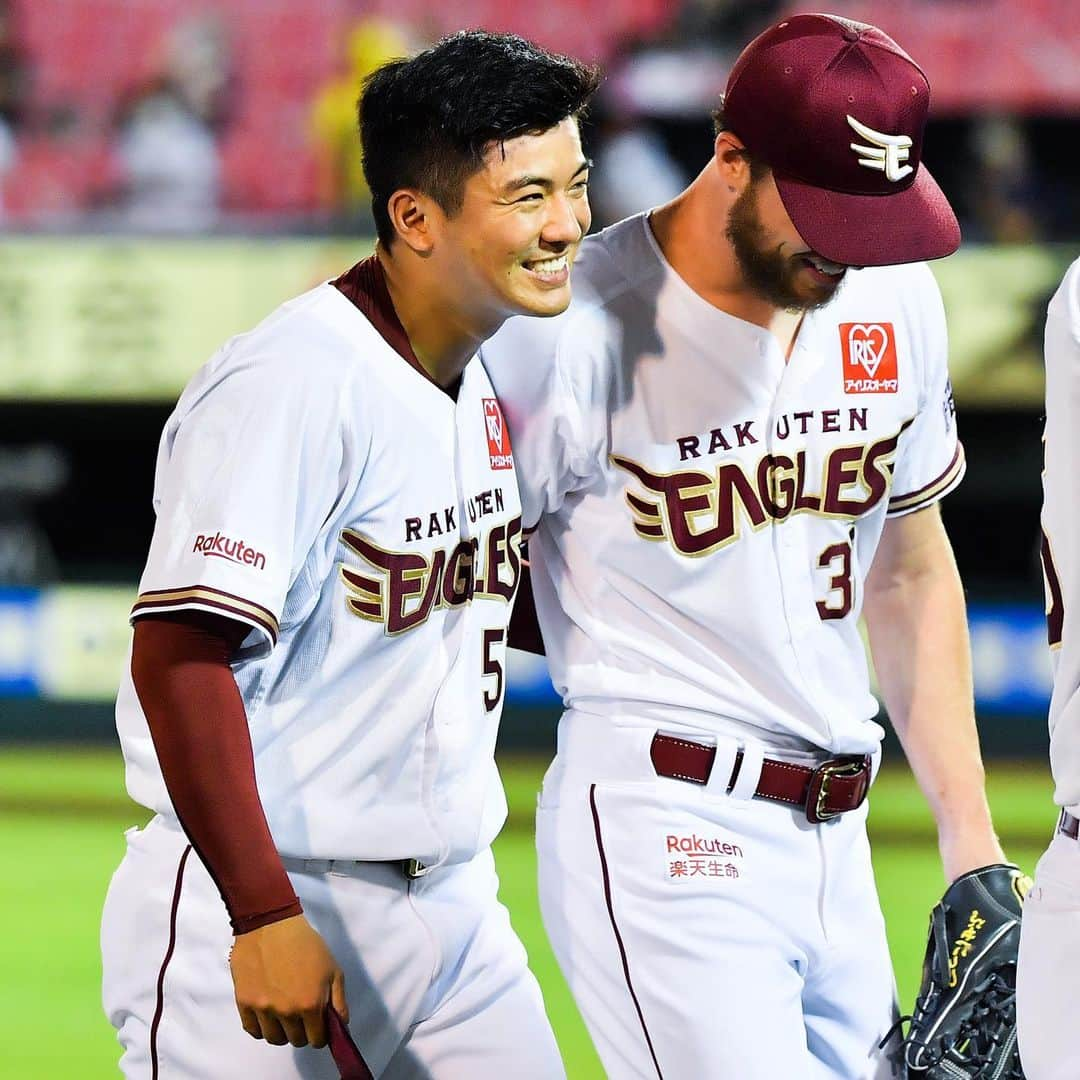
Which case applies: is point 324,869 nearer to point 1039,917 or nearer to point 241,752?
point 241,752

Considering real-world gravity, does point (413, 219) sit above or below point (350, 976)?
above

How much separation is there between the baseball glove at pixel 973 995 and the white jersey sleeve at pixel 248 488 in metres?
1.11

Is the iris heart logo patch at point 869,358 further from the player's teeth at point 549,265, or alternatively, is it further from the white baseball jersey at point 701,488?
the player's teeth at point 549,265

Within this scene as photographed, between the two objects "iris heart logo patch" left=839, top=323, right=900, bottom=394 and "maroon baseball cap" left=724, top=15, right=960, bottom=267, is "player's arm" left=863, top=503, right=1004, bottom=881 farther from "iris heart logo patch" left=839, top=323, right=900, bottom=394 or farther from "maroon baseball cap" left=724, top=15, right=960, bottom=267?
"maroon baseball cap" left=724, top=15, right=960, bottom=267

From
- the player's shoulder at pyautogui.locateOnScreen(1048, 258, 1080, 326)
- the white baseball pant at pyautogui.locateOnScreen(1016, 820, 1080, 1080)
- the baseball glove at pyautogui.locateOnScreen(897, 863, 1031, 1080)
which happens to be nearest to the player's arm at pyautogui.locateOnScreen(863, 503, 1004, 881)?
the baseball glove at pyautogui.locateOnScreen(897, 863, 1031, 1080)

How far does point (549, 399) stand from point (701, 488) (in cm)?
25

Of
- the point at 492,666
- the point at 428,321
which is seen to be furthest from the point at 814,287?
the point at 492,666

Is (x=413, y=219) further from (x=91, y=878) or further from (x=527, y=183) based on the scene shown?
(x=91, y=878)

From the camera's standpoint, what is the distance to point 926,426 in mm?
2875

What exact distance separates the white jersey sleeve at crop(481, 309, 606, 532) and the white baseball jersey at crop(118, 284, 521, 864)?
159mm

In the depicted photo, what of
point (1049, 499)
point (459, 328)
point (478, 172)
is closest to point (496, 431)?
point (459, 328)

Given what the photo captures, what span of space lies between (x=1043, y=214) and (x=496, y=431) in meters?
7.56

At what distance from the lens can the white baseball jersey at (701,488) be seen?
2658 mm

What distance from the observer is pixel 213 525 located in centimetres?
215
